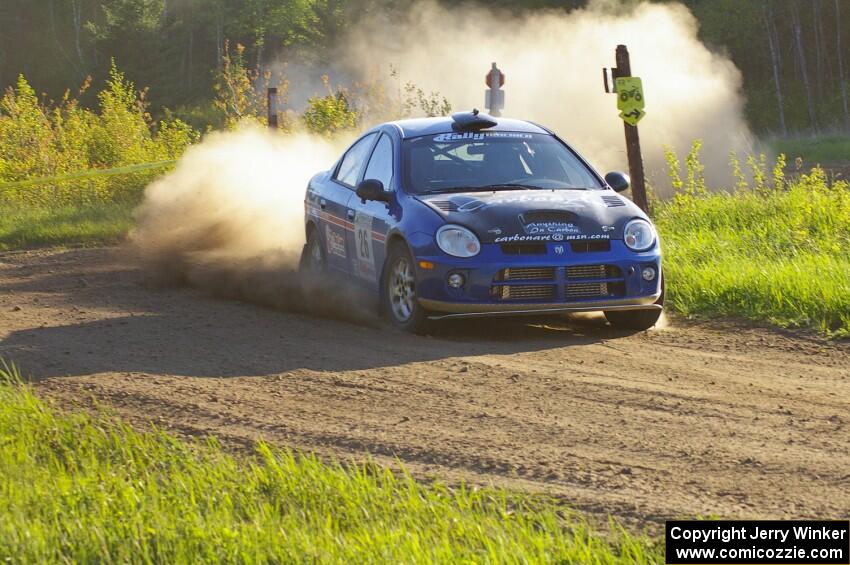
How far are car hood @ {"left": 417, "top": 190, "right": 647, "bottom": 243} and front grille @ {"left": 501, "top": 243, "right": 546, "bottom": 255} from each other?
35 millimetres

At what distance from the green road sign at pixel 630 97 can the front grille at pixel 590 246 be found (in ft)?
15.7

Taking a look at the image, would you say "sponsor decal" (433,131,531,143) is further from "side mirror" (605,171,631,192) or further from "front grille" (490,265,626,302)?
"front grille" (490,265,626,302)

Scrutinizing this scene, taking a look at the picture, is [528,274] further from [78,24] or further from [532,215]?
[78,24]

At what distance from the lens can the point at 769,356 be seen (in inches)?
337

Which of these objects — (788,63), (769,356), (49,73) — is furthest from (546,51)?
(49,73)

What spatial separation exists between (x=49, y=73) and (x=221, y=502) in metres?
79.6

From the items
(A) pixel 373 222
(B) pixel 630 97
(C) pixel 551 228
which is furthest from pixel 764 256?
(A) pixel 373 222

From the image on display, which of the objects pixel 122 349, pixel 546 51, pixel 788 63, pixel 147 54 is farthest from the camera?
pixel 147 54

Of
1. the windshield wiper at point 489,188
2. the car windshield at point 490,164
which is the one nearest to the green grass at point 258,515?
the windshield wiper at point 489,188

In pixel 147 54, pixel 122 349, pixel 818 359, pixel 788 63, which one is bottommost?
pixel 818 359

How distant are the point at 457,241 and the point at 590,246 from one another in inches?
37.0

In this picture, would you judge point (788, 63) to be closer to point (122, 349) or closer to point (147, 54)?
point (147, 54)

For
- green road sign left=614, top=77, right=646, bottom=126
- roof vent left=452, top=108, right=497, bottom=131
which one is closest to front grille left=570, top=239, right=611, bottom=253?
roof vent left=452, top=108, right=497, bottom=131

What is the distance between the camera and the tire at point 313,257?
1134 cm
